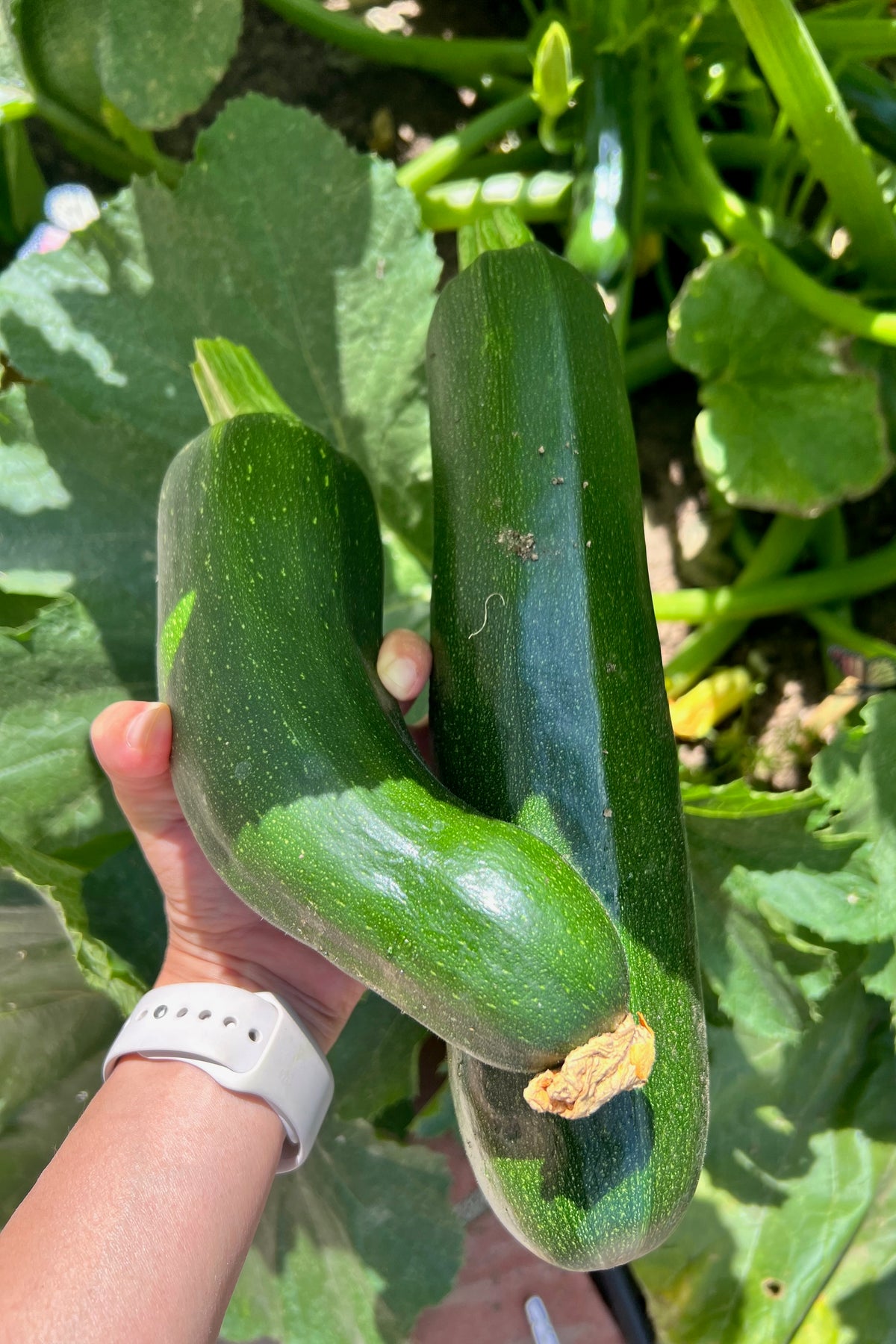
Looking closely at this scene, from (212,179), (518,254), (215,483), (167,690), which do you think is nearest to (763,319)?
(518,254)

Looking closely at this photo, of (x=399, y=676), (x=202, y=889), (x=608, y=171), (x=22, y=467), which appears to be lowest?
(x=202, y=889)

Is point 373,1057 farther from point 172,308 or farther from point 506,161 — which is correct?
point 506,161

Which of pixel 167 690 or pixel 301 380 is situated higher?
pixel 301 380

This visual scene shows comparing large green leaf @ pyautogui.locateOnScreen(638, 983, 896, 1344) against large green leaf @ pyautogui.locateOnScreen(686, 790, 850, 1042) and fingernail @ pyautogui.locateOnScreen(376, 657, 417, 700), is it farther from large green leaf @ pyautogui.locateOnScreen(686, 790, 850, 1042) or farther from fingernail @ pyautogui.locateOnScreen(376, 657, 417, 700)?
fingernail @ pyautogui.locateOnScreen(376, 657, 417, 700)

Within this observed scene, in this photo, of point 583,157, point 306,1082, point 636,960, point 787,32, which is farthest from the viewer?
point 583,157

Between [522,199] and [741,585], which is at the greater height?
[522,199]

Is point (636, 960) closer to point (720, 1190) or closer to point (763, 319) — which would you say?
point (720, 1190)

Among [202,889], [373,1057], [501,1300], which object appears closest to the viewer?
[202,889]

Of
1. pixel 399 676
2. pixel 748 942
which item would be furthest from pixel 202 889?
pixel 748 942
